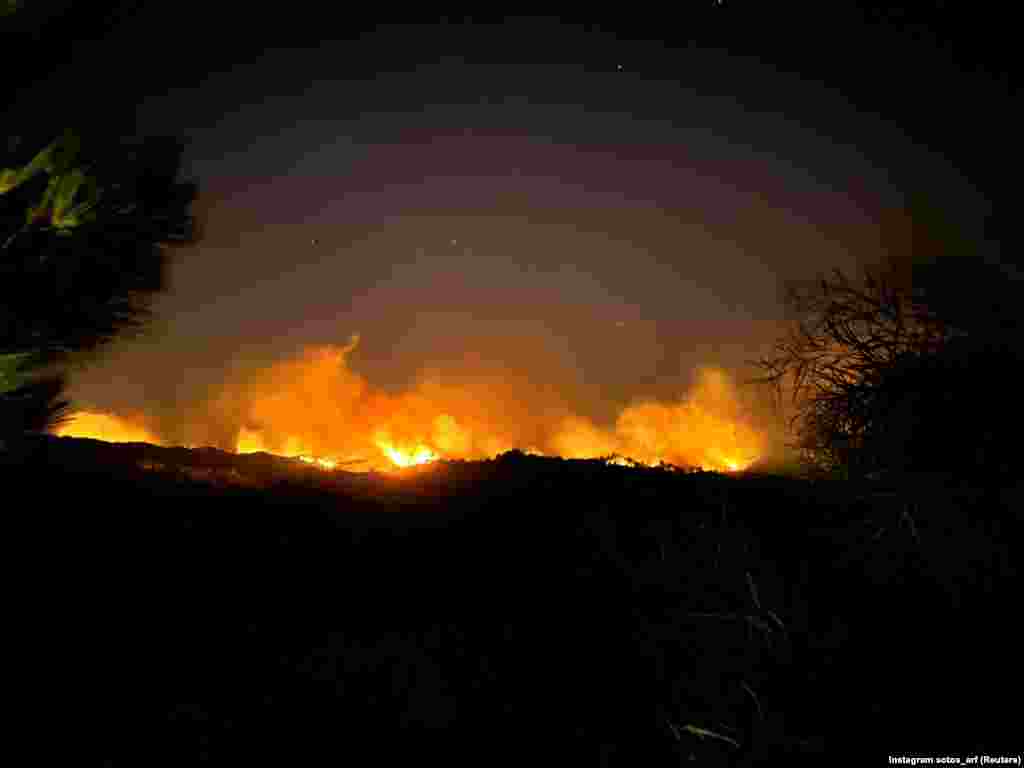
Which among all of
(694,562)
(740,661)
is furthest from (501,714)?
(694,562)

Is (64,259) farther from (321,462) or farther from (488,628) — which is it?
(321,462)

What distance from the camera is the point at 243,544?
23.1ft

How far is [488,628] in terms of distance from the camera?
6.30 m

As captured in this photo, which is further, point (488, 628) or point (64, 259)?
point (488, 628)

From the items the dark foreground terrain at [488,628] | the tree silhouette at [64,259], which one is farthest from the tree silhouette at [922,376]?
the tree silhouette at [64,259]

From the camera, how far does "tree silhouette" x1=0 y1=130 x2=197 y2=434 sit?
319 centimetres

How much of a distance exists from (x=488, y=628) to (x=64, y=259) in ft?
18.3

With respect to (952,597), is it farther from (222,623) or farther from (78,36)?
(78,36)

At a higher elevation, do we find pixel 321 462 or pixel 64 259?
pixel 64 259

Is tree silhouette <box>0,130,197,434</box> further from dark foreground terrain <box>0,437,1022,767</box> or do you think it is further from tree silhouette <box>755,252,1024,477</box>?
tree silhouette <box>755,252,1024,477</box>

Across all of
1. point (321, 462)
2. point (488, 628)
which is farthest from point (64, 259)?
point (321, 462)

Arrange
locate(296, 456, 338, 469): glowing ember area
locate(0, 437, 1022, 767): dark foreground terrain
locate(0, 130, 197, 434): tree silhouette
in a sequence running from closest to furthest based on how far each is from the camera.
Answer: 1. locate(0, 130, 197, 434): tree silhouette
2. locate(0, 437, 1022, 767): dark foreground terrain
3. locate(296, 456, 338, 469): glowing ember area

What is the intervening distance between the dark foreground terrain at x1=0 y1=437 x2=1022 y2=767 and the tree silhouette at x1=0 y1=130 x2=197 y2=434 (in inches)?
36.4

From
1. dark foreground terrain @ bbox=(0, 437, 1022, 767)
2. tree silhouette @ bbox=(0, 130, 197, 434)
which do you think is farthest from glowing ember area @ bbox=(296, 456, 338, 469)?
tree silhouette @ bbox=(0, 130, 197, 434)
